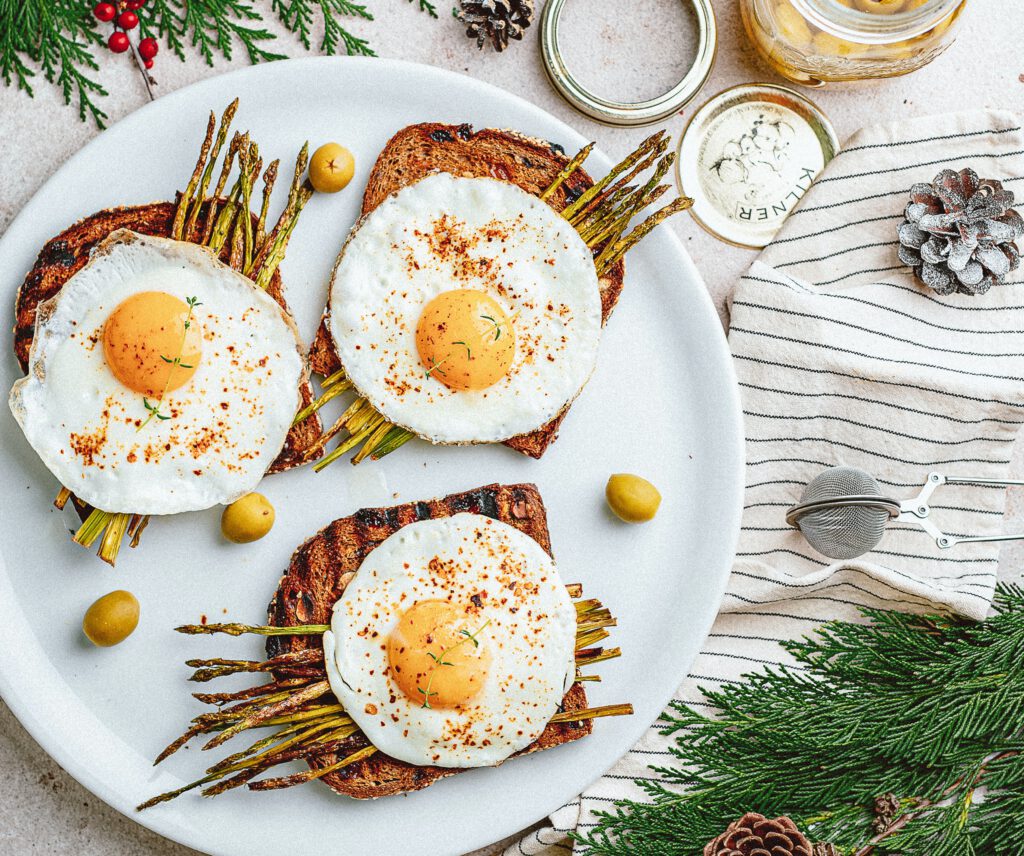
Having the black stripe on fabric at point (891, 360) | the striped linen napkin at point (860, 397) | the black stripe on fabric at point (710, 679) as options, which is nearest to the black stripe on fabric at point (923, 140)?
the striped linen napkin at point (860, 397)

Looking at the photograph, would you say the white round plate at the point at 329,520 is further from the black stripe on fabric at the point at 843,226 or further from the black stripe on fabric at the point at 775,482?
the black stripe on fabric at the point at 843,226

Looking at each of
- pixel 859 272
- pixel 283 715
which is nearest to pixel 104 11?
pixel 283 715

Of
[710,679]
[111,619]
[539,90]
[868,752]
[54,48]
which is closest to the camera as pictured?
[111,619]

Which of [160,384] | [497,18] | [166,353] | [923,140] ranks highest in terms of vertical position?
[923,140]

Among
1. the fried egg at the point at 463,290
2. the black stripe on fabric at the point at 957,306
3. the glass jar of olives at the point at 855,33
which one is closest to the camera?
the fried egg at the point at 463,290

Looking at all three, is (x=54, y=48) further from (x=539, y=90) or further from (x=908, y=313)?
(x=908, y=313)

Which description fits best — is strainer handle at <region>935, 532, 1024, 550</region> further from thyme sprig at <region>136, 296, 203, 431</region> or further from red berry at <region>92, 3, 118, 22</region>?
red berry at <region>92, 3, 118, 22</region>
